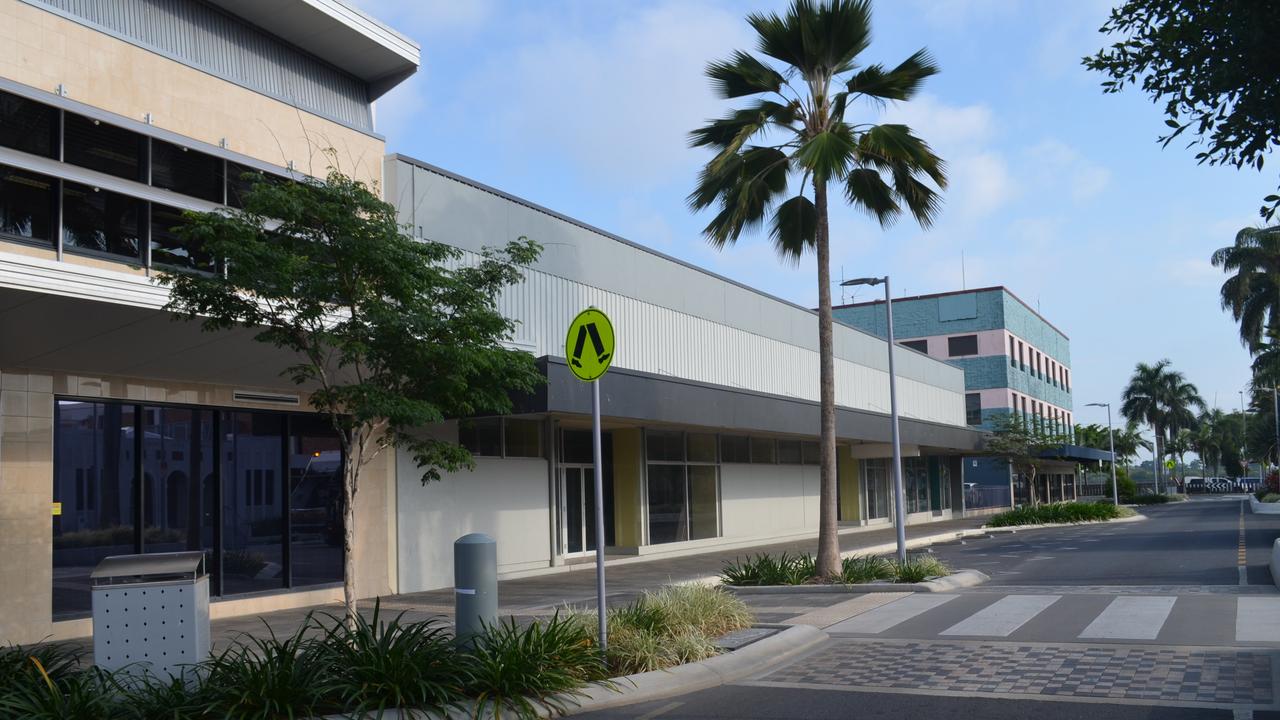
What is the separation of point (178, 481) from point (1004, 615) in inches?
457

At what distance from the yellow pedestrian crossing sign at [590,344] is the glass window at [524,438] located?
11.8 meters

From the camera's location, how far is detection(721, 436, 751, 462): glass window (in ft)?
101

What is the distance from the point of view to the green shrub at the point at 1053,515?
3756 centimetres

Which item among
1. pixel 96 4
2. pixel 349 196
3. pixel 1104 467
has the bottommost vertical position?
pixel 1104 467

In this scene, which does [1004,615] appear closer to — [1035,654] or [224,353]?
[1035,654]

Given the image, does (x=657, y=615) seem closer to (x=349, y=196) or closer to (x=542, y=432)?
(x=349, y=196)

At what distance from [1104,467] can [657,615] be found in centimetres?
7846

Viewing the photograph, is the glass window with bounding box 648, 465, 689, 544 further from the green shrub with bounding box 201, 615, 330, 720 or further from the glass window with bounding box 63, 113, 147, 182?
the green shrub with bounding box 201, 615, 330, 720

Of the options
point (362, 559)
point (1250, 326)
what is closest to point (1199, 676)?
point (362, 559)

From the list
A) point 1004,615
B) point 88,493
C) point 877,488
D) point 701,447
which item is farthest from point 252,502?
point 877,488

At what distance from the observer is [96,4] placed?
14.4 meters

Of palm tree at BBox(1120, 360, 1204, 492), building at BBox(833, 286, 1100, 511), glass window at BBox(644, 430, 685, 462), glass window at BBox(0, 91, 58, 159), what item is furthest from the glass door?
palm tree at BBox(1120, 360, 1204, 492)

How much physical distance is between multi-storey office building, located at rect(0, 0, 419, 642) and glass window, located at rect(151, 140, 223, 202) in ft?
0.10

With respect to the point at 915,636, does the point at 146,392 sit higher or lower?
higher
